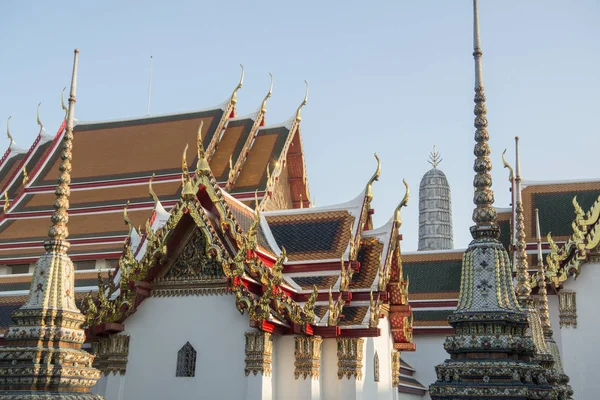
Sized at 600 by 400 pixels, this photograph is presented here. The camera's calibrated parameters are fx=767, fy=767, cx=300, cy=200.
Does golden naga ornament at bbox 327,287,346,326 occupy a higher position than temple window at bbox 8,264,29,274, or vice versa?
temple window at bbox 8,264,29,274

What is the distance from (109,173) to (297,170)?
16.3 ft

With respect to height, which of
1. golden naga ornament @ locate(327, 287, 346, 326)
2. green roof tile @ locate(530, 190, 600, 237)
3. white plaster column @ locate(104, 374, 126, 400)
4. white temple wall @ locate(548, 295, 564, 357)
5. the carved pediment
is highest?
green roof tile @ locate(530, 190, 600, 237)

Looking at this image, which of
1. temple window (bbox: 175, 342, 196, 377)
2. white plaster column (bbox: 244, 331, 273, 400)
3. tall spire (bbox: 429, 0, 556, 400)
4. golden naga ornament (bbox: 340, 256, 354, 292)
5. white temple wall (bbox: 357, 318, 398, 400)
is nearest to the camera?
tall spire (bbox: 429, 0, 556, 400)

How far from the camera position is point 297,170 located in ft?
66.5

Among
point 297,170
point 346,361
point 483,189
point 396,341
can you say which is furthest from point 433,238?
point 483,189

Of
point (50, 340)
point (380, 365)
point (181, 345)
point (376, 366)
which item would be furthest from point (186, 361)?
point (50, 340)

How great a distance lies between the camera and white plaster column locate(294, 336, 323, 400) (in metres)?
11.6

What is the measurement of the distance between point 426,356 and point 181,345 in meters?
13.7

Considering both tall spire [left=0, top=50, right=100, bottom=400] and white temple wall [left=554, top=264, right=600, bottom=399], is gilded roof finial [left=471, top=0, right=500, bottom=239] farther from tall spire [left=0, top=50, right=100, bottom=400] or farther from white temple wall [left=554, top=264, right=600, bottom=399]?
white temple wall [left=554, top=264, right=600, bottom=399]

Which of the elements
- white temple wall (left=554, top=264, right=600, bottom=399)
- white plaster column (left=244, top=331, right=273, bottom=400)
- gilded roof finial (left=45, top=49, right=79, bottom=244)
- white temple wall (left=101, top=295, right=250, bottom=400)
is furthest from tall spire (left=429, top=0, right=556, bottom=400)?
white temple wall (left=554, top=264, right=600, bottom=399)

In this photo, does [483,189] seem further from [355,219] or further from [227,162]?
[227,162]

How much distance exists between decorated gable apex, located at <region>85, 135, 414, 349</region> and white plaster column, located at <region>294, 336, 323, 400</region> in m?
0.23

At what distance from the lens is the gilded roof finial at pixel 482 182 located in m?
6.15

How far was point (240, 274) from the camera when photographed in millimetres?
11102
